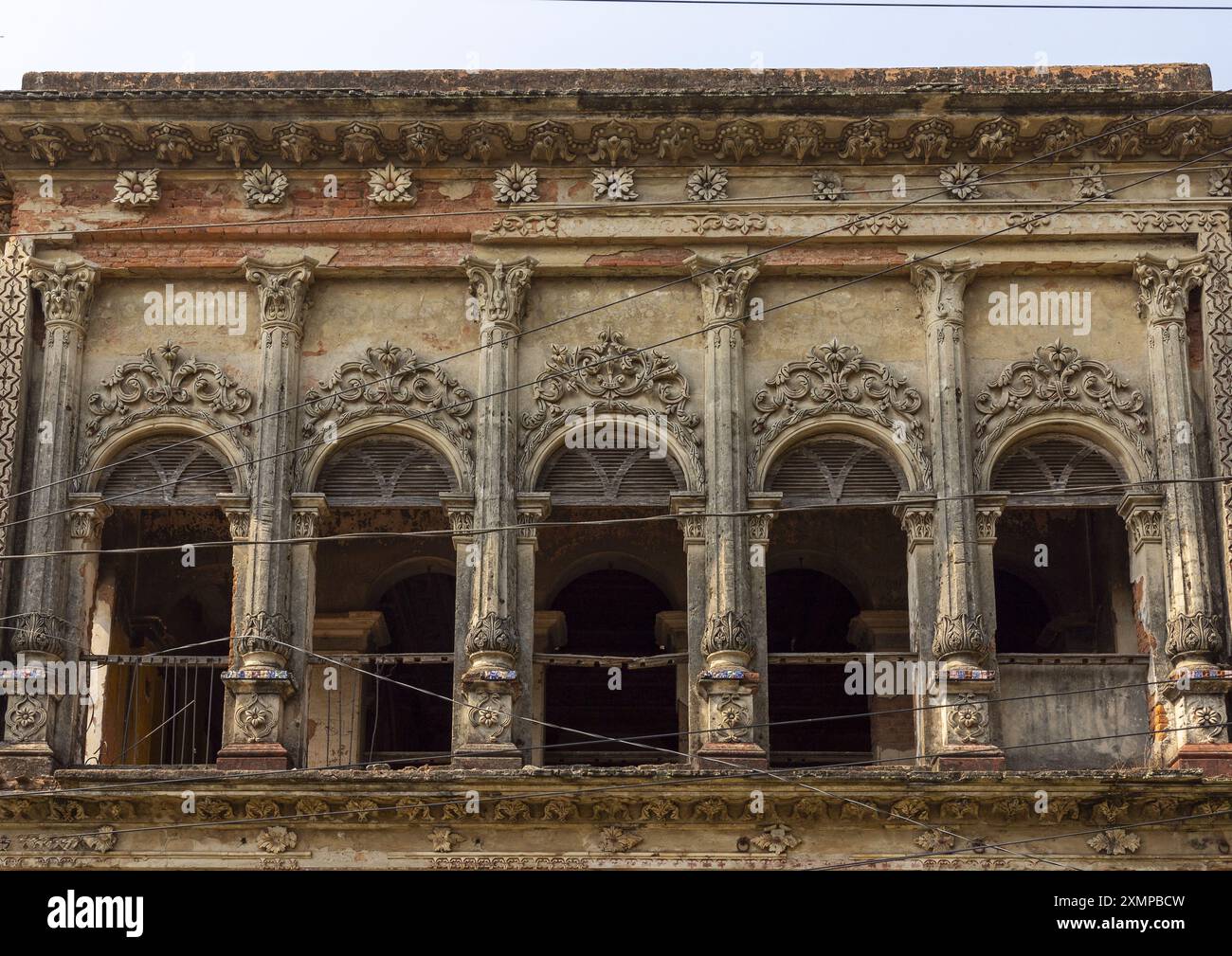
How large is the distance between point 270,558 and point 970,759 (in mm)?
6196

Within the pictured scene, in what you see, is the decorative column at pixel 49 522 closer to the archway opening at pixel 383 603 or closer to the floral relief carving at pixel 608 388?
the archway opening at pixel 383 603

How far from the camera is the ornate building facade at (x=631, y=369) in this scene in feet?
63.8

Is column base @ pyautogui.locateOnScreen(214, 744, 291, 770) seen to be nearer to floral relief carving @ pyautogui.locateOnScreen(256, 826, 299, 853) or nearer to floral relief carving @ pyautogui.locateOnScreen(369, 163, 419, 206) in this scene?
floral relief carving @ pyautogui.locateOnScreen(256, 826, 299, 853)

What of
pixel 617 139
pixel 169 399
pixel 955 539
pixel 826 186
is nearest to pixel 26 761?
pixel 169 399

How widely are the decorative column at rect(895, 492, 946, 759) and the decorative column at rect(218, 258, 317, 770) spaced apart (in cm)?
528

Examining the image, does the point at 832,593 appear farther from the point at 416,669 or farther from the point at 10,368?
the point at 10,368

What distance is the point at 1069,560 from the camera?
903 inches

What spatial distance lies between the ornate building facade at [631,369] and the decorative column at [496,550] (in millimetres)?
35

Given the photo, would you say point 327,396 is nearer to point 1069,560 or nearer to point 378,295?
point 378,295

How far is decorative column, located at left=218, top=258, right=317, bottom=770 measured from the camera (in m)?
19.2

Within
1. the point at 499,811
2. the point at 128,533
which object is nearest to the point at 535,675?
the point at 499,811

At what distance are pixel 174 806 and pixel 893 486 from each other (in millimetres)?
6789

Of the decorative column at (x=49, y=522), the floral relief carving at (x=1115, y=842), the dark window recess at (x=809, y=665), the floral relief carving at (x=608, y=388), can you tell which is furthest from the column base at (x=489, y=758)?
the dark window recess at (x=809, y=665)

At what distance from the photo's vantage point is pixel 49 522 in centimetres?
1989
